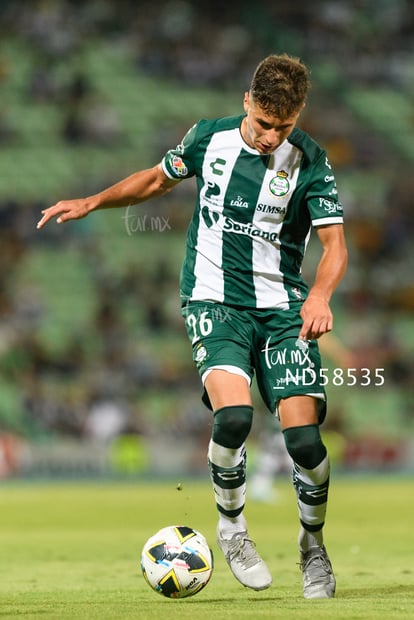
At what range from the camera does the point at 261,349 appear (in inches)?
251

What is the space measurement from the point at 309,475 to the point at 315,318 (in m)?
0.99

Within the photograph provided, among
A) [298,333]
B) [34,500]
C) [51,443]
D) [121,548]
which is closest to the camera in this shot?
[298,333]

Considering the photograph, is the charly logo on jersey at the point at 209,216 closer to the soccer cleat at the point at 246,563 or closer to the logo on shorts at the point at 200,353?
the logo on shorts at the point at 200,353

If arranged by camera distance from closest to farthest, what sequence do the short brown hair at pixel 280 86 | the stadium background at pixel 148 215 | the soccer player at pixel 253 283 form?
1. the short brown hair at pixel 280 86
2. the soccer player at pixel 253 283
3. the stadium background at pixel 148 215

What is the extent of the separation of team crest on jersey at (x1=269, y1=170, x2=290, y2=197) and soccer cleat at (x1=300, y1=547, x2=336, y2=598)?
187cm

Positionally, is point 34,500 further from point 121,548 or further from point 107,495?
point 121,548

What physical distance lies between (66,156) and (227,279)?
20897 mm

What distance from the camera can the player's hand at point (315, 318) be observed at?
5719 millimetres

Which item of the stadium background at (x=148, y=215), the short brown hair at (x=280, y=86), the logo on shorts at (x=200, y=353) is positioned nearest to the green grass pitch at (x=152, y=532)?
the logo on shorts at (x=200, y=353)

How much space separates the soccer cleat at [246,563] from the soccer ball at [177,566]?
149mm

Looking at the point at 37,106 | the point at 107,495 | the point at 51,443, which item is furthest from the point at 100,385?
the point at 37,106

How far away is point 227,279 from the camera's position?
6.42m

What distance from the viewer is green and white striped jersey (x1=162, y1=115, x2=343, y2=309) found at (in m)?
6.32

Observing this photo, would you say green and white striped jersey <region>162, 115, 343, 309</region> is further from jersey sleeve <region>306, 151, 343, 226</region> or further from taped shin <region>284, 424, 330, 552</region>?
taped shin <region>284, 424, 330, 552</region>
